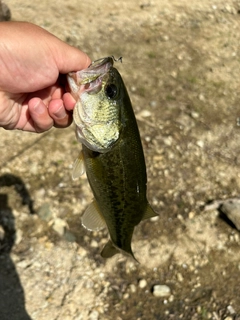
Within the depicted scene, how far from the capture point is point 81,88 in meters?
2.24

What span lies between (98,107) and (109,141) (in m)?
0.18

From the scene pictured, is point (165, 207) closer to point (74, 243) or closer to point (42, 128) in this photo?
point (74, 243)

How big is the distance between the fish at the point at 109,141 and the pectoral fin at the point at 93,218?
0.28ft

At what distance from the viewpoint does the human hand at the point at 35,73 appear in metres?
2.43

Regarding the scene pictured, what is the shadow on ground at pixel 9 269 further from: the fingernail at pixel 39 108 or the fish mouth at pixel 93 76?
the fish mouth at pixel 93 76

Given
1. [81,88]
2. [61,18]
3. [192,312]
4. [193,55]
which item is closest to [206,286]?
[192,312]

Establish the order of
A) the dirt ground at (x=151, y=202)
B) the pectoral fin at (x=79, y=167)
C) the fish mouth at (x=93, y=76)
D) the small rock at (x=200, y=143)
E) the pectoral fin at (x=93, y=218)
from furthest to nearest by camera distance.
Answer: the small rock at (x=200, y=143) < the dirt ground at (x=151, y=202) < the pectoral fin at (x=93, y=218) < the pectoral fin at (x=79, y=167) < the fish mouth at (x=93, y=76)

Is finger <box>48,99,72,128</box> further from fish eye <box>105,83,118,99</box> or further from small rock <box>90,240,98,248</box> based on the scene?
small rock <box>90,240,98,248</box>

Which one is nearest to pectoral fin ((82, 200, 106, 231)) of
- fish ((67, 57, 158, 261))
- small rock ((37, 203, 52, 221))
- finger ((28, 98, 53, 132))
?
fish ((67, 57, 158, 261))

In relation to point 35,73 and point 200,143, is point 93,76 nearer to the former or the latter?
point 35,73

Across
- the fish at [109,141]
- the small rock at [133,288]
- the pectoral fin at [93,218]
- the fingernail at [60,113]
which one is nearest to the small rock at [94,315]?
the small rock at [133,288]

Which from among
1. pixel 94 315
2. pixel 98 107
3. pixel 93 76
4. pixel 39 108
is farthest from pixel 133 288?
pixel 93 76

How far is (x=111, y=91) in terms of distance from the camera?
87.2 inches

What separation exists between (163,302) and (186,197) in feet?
3.72
